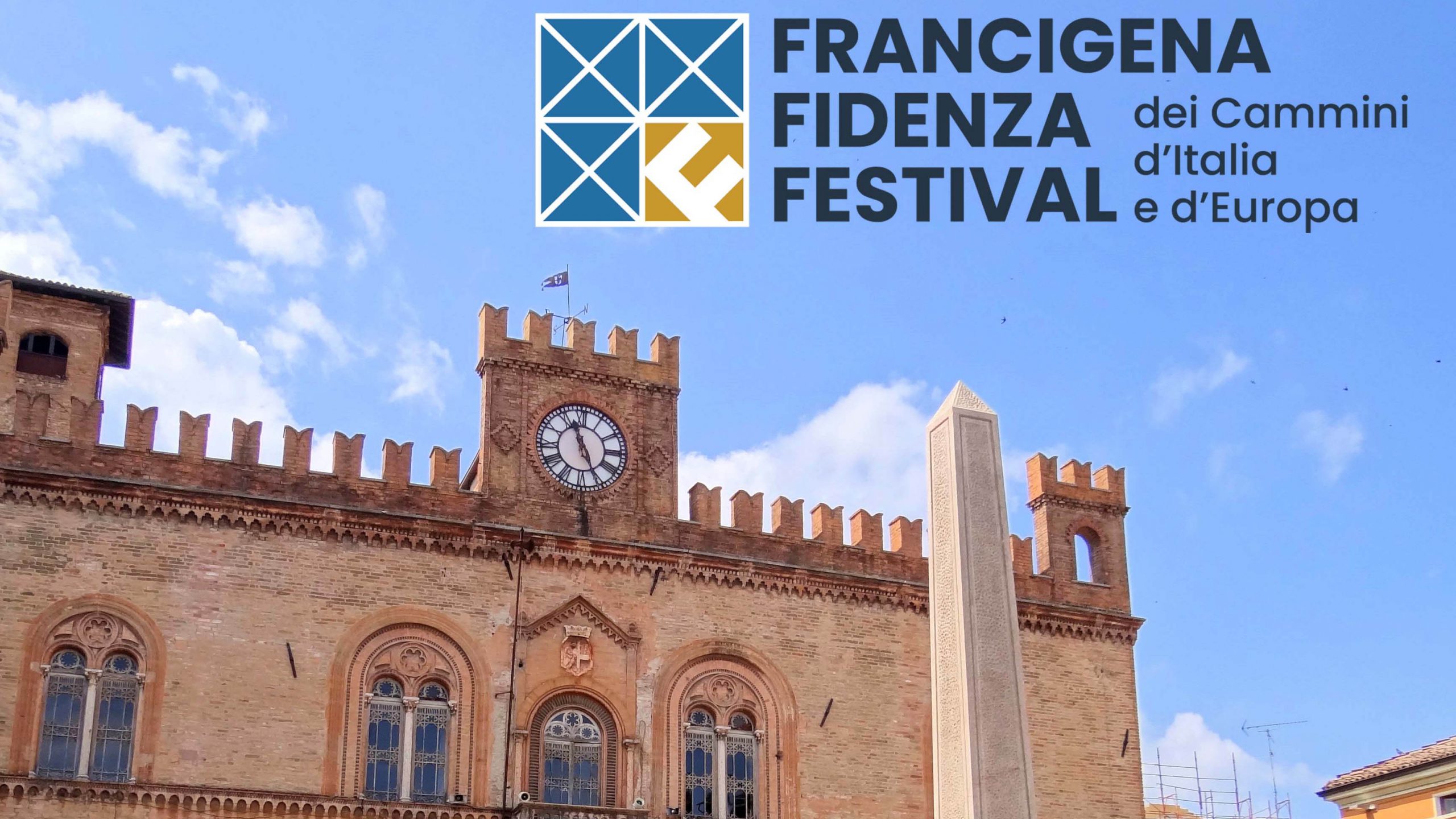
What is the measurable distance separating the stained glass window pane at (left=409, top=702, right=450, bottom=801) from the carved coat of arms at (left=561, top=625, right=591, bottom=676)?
5.99 ft

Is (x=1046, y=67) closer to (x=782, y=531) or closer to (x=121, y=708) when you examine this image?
(x=782, y=531)

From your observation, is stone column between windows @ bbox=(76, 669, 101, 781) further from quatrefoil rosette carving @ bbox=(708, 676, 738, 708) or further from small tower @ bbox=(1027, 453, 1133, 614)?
small tower @ bbox=(1027, 453, 1133, 614)

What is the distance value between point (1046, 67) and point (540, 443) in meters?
10.7

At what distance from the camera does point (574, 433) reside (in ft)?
88.5

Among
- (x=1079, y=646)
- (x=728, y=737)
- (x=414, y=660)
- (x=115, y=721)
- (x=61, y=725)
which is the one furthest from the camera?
(x=1079, y=646)

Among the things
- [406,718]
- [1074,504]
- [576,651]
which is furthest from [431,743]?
[1074,504]

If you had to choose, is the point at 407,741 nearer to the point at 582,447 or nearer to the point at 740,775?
the point at 740,775

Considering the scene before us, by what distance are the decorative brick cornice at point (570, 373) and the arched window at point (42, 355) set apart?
301 inches

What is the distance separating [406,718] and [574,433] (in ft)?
16.2

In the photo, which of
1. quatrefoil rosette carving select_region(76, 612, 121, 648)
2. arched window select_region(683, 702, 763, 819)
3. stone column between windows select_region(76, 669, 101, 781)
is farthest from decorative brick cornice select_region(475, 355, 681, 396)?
stone column between windows select_region(76, 669, 101, 781)

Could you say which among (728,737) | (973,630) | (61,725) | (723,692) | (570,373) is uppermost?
(570,373)

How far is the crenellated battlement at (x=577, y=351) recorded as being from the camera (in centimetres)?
2698

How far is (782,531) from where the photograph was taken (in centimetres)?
2781

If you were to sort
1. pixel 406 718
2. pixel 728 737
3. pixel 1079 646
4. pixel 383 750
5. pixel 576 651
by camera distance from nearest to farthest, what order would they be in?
pixel 383 750 → pixel 406 718 → pixel 576 651 → pixel 728 737 → pixel 1079 646
